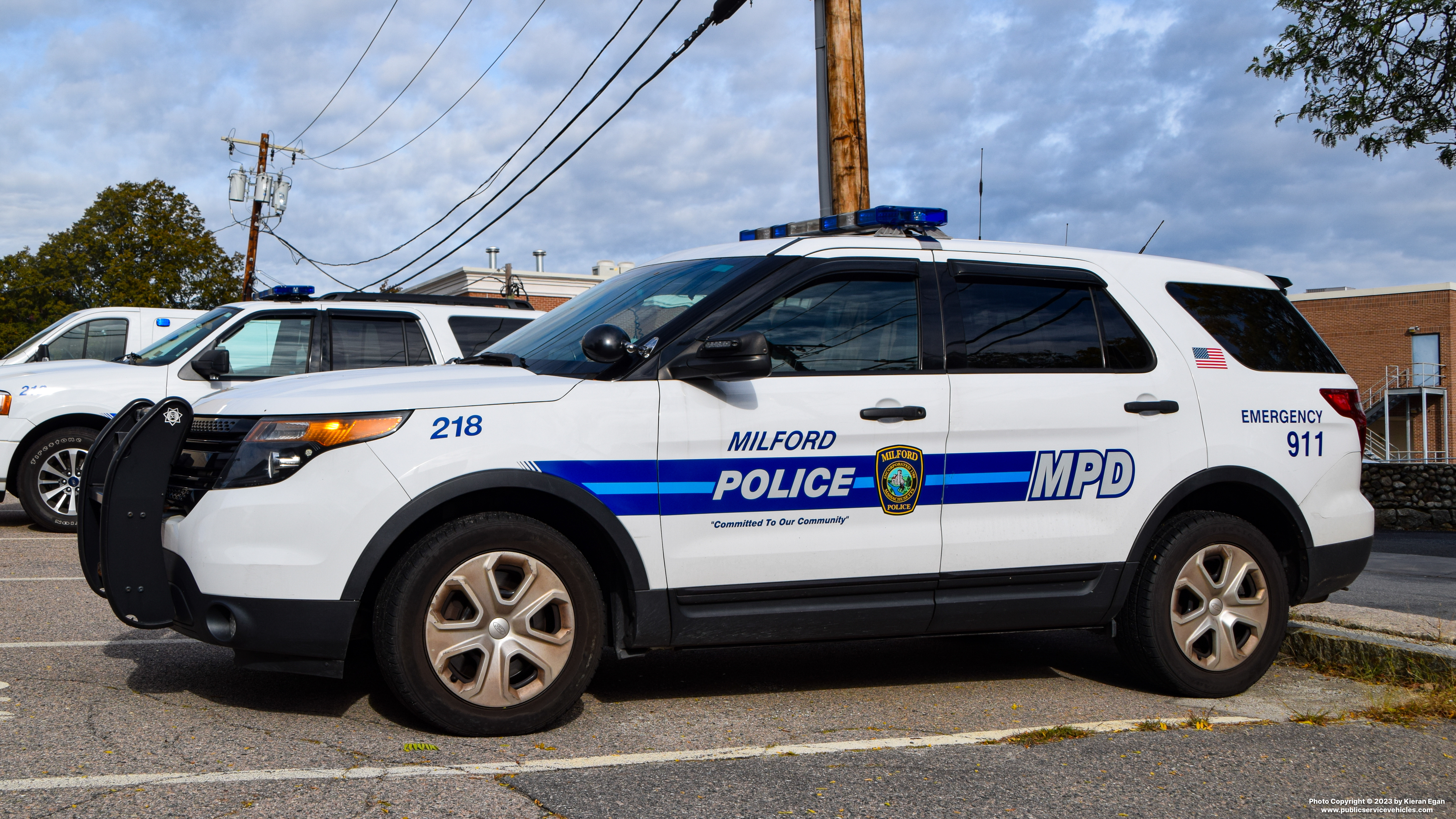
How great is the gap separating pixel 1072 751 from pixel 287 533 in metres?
2.80

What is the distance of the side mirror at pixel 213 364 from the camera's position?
29.8 ft

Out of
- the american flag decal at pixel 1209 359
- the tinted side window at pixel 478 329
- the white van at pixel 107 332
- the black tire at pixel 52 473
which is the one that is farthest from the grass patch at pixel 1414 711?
the white van at pixel 107 332

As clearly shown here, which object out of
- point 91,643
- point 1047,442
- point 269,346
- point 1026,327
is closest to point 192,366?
point 269,346

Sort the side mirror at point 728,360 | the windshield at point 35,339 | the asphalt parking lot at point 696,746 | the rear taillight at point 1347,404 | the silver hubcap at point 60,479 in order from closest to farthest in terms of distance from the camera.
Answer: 1. the asphalt parking lot at point 696,746
2. the side mirror at point 728,360
3. the rear taillight at point 1347,404
4. the silver hubcap at point 60,479
5. the windshield at point 35,339

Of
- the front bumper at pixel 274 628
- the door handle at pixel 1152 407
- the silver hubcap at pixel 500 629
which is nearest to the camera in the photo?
the front bumper at pixel 274 628

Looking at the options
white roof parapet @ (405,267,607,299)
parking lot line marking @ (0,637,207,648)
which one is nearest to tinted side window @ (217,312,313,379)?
parking lot line marking @ (0,637,207,648)

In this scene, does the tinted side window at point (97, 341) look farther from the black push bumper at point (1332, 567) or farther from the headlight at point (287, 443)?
the black push bumper at point (1332, 567)

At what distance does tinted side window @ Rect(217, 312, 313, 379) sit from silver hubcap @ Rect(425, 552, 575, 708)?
6450mm

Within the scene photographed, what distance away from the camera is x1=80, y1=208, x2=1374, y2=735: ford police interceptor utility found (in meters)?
3.99

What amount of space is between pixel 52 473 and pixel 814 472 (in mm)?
8311

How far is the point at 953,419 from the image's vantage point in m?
4.66

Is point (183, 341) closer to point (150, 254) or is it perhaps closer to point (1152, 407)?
point (1152, 407)

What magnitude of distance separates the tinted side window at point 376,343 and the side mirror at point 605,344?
6.21 m

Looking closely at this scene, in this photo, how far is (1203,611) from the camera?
5082mm
